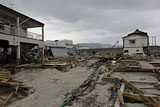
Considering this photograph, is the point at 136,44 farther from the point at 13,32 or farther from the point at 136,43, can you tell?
the point at 13,32

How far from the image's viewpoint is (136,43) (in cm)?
2505

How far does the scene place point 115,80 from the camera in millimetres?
6012

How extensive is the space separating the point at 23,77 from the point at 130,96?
8.46 meters

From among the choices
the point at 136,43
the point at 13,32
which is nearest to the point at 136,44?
the point at 136,43

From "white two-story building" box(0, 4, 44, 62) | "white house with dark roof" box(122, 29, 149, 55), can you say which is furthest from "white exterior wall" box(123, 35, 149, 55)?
"white two-story building" box(0, 4, 44, 62)

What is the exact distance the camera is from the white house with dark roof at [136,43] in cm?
2445

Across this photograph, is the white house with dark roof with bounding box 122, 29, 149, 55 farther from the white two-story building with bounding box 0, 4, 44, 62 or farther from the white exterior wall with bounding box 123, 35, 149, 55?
the white two-story building with bounding box 0, 4, 44, 62

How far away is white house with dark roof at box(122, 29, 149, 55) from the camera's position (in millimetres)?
24453

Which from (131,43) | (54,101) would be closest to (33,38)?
(54,101)

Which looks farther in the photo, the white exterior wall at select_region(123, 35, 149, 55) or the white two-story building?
the white exterior wall at select_region(123, 35, 149, 55)

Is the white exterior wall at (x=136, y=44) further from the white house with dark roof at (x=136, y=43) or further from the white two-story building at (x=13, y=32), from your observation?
the white two-story building at (x=13, y=32)

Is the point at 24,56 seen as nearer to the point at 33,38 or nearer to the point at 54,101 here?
the point at 33,38

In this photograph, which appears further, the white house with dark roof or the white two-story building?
the white house with dark roof

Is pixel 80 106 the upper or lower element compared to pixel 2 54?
lower
